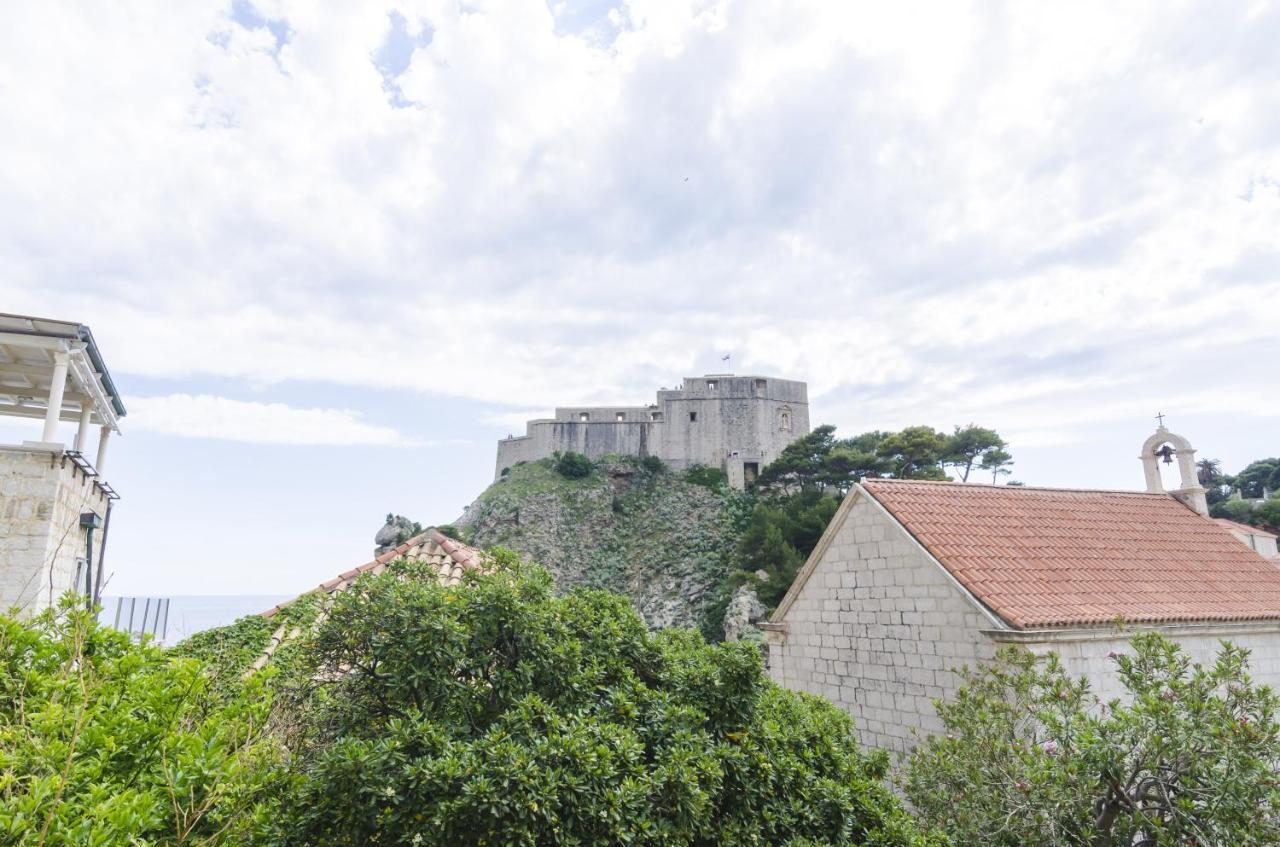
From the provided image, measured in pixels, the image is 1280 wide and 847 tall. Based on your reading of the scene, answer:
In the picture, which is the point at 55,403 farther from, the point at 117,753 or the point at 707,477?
the point at 707,477

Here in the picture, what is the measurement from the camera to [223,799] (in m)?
3.46

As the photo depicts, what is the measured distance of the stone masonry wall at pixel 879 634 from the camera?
10281mm

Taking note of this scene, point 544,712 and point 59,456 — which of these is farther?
point 59,456

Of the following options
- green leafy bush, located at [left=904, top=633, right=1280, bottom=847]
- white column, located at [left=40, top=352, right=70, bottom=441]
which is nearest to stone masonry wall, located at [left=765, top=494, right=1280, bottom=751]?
green leafy bush, located at [left=904, top=633, right=1280, bottom=847]

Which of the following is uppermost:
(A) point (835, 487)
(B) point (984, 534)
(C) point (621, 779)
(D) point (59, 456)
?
(A) point (835, 487)

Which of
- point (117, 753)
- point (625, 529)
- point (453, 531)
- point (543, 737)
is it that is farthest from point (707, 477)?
point (117, 753)

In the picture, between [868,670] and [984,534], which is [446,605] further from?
[984,534]

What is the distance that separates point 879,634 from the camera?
11.4m

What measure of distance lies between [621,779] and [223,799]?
221 centimetres

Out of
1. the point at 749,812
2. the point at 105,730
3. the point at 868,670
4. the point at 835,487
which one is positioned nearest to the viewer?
the point at 105,730

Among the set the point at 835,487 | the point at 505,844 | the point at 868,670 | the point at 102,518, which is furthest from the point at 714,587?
the point at 505,844

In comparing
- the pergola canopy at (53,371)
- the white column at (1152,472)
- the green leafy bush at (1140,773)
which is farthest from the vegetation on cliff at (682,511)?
the green leafy bush at (1140,773)

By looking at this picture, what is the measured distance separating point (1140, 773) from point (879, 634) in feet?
16.9

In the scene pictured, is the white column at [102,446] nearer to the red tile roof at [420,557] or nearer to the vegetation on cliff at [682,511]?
the red tile roof at [420,557]
